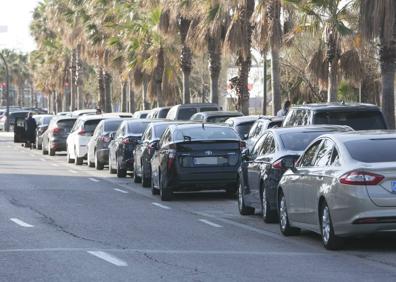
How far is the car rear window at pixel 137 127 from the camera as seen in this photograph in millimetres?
29438

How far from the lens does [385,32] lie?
27.0 meters

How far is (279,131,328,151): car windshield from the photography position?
677 inches

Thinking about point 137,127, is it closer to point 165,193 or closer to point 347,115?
point 165,193

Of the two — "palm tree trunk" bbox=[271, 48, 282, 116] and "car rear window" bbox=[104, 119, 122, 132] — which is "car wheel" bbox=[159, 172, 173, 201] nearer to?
"car rear window" bbox=[104, 119, 122, 132]

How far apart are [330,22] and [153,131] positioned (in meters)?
10.1

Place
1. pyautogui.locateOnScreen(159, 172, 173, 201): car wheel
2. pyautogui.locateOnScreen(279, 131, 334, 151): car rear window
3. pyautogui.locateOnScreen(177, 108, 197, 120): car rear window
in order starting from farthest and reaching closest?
pyautogui.locateOnScreen(177, 108, 197, 120): car rear window
pyautogui.locateOnScreen(159, 172, 173, 201): car wheel
pyautogui.locateOnScreen(279, 131, 334, 151): car rear window

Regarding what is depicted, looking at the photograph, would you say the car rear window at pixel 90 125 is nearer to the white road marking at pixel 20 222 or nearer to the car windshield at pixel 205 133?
the car windshield at pixel 205 133

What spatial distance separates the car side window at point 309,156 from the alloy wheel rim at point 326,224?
107 centimetres

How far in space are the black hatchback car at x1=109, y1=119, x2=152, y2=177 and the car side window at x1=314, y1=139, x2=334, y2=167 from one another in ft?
48.4

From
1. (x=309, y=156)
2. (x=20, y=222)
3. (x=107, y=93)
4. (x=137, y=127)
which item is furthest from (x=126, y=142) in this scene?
(x=107, y=93)

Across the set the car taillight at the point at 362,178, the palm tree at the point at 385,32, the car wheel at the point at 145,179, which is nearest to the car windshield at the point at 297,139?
the car taillight at the point at 362,178

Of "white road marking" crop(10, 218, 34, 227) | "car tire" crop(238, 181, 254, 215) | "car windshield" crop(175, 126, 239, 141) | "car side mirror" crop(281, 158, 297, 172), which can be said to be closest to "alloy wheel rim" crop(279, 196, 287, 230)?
"car side mirror" crop(281, 158, 297, 172)

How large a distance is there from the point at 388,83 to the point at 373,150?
1486cm

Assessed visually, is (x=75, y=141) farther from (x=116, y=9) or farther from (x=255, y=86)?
(x=255, y=86)
